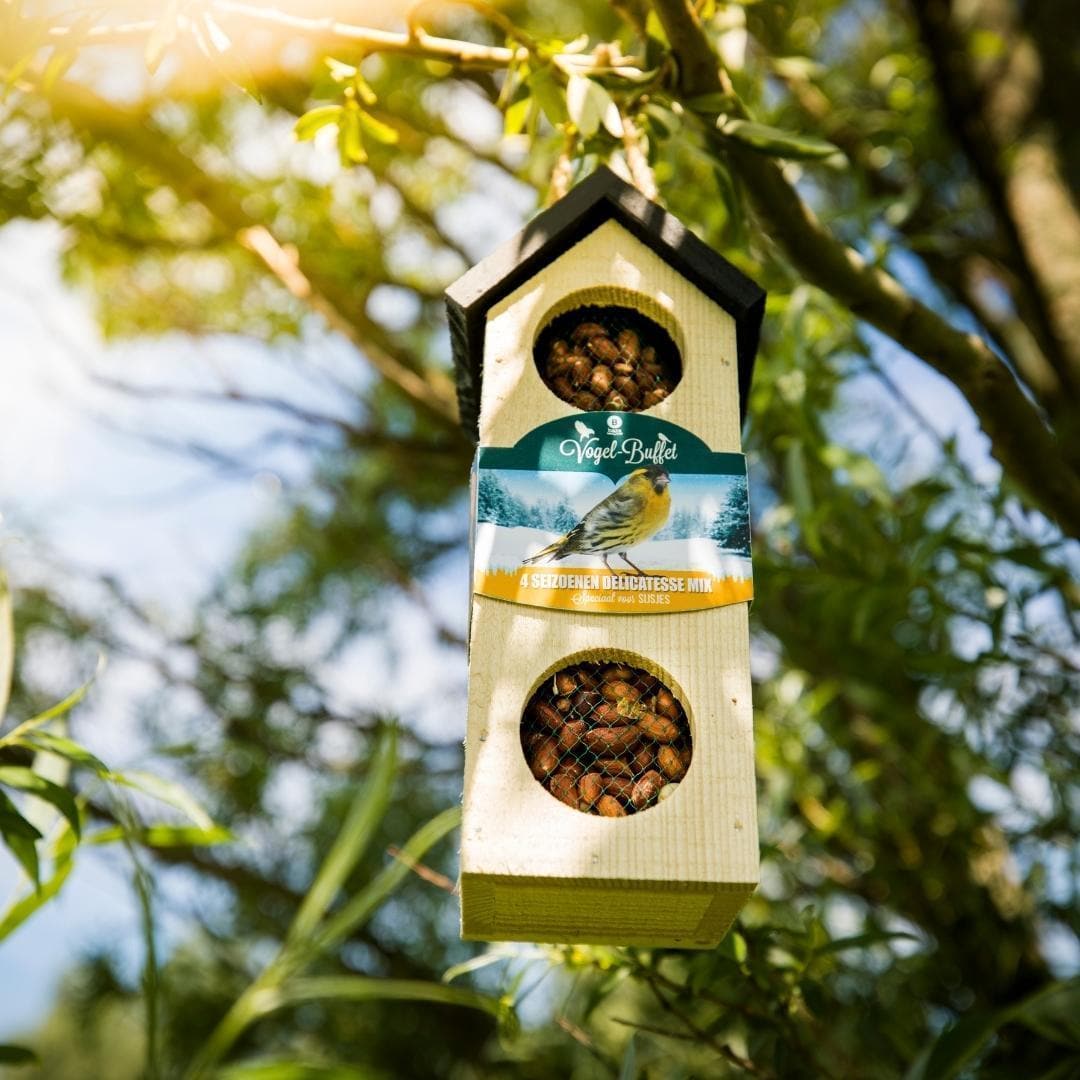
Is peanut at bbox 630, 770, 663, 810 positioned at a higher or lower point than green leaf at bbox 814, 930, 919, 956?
higher

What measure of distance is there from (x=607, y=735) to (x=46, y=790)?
0.57 meters

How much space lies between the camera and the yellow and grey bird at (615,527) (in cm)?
113

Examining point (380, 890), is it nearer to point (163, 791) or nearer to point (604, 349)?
point (163, 791)

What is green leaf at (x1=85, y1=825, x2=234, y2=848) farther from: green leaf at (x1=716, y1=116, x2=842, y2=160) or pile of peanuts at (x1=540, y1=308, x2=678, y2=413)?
green leaf at (x1=716, y1=116, x2=842, y2=160)

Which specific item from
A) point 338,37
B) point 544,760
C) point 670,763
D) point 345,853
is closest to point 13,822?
point 345,853

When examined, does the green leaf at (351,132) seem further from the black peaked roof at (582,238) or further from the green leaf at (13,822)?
the green leaf at (13,822)

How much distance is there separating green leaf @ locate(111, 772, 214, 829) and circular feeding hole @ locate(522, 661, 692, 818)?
1.39 ft

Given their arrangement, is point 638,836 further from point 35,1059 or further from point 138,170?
point 138,170

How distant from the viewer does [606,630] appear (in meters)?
1.12

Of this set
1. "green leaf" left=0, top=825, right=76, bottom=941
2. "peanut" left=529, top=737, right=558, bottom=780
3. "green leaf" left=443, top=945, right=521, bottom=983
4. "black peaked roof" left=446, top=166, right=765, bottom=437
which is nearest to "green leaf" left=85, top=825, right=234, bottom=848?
"green leaf" left=0, top=825, right=76, bottom=941

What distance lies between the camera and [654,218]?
128 centimetres

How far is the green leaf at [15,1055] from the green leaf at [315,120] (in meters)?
0.99

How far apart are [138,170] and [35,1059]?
1.89m

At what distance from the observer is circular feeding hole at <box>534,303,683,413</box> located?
1259mm
